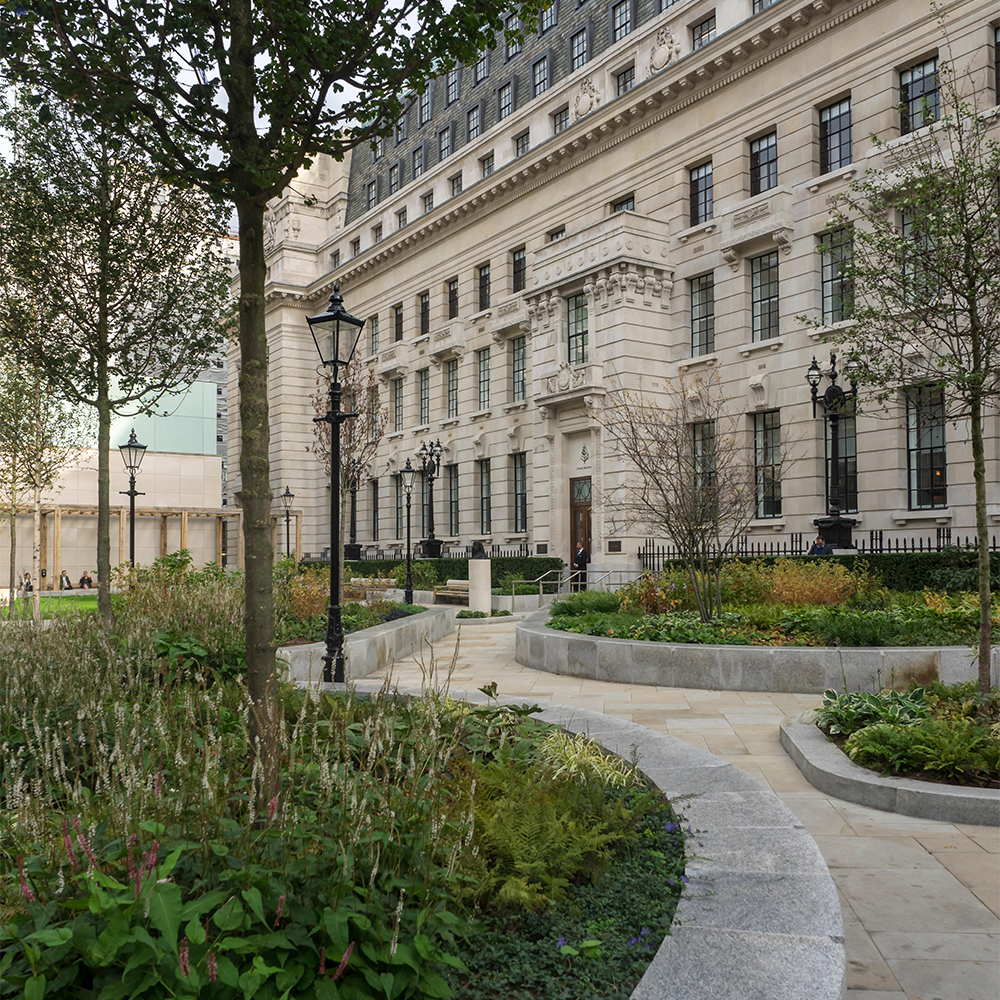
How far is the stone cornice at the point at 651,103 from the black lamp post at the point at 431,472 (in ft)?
34.2

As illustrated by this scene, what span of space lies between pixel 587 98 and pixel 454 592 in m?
19.2

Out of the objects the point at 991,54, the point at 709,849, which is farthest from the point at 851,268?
the point at 991,54

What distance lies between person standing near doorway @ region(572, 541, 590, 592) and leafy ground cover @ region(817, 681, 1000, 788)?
20771 mm

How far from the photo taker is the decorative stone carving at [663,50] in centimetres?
2925

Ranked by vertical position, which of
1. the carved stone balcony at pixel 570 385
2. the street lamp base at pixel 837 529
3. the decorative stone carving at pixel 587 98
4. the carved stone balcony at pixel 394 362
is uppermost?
the decorative stone carving at pixel 587 98

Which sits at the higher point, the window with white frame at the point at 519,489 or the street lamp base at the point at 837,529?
the window with white frame at the point at 519,489

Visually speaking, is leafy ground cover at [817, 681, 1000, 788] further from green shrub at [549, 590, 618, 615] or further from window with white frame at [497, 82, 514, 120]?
window with white frame at [497, 82, 514, 120]

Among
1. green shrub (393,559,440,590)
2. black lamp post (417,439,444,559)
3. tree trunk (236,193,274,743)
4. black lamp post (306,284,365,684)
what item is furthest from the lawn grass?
black lamp post (417,439,444,559)

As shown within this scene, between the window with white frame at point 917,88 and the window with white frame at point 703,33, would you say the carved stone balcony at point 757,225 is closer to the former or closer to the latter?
the window with white frame at point 917,88

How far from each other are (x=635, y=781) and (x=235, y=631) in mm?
5242

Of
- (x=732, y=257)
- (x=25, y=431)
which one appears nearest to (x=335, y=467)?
(x=25, y=431)

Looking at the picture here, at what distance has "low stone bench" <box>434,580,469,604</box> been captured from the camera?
1111 inches

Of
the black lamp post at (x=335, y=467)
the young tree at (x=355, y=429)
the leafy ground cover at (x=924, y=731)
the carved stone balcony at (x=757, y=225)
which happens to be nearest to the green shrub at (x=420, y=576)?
the young tree at (x=355, y=429)

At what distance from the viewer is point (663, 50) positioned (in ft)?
97.0
